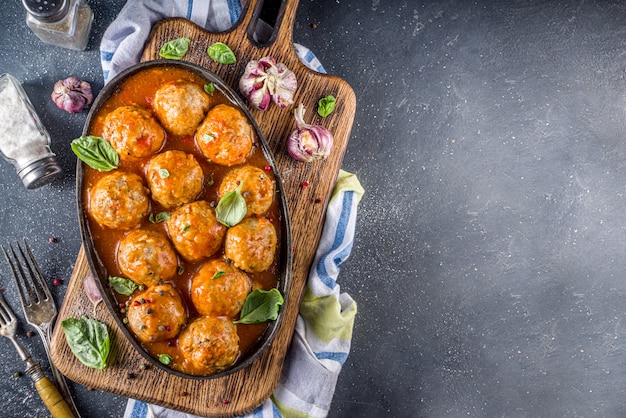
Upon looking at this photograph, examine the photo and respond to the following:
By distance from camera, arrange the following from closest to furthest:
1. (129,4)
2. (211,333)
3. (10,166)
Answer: (211,333) < (129,4) < (10,166)

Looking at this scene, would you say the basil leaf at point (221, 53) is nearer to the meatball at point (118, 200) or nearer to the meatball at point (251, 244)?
the meatball at point (118, 200)

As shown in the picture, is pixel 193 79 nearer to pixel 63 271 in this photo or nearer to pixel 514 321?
pixel 63 271

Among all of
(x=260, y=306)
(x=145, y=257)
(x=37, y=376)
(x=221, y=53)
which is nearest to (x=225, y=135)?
(x=221, y=53)

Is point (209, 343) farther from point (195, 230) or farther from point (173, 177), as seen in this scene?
point (173, 177)

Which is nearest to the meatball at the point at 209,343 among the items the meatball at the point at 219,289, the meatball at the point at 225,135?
the meatball at the point at 219,289

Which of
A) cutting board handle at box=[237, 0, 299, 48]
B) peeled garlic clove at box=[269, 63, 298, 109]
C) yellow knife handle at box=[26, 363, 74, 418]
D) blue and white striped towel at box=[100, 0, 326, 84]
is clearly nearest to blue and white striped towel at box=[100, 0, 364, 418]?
blue and white striped towel at box=[100, 0, 326, 84]

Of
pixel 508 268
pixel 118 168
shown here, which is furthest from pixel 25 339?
pixel 508 268
